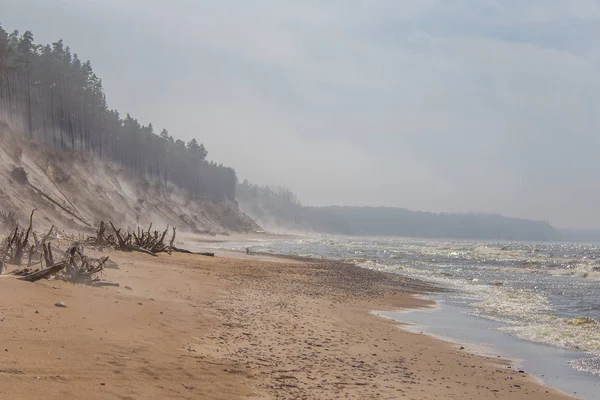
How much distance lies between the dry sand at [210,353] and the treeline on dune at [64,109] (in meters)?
51.9

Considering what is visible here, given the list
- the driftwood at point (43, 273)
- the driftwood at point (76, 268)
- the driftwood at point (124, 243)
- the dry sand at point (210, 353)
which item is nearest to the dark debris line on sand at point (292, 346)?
the dry sand at point (210, 353)

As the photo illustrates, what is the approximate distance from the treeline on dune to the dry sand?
5195 centimetres

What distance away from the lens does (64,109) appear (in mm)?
75625

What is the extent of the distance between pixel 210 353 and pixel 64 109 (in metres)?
74.9

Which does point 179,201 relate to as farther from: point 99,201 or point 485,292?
point 485,292

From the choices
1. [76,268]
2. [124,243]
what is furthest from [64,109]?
[76,268]

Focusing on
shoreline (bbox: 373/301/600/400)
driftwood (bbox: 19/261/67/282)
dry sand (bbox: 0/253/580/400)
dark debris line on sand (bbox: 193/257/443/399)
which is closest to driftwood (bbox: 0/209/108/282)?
driftwood (bbox: 19/261/67/282)

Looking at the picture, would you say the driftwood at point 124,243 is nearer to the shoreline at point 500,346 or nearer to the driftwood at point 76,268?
the driftwood at point 76,268

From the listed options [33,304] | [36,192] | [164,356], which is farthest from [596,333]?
[36,192]

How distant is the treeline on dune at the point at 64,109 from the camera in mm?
63156

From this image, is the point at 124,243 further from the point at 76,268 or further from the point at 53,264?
the point at 53,264

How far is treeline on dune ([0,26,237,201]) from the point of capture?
2486 inches

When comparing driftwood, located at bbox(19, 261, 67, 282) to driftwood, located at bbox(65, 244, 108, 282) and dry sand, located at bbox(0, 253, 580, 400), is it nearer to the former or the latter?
dry sand, located at bbox(0, 253, 580, 400)

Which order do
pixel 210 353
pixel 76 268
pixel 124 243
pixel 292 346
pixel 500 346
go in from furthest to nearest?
pixel 124 243 → pixel 76 268 → pixel 500 346 → pixel 292 346 → pixel 210 353
